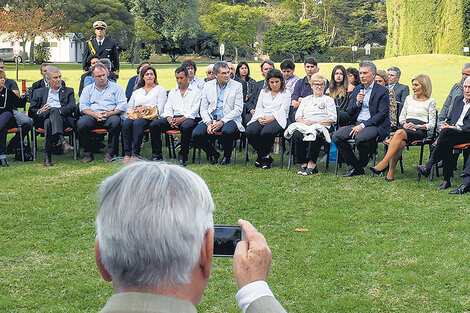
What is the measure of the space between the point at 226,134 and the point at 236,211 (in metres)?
2.83

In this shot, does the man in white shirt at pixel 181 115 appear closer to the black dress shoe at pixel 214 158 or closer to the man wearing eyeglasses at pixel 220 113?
the man wearing eyeglasses at pixel 220 113

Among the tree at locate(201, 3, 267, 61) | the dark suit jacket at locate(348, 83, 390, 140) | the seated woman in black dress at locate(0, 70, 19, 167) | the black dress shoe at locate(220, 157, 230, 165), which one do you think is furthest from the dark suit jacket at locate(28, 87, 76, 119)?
the tree at locate(201, 3, 267, 61)

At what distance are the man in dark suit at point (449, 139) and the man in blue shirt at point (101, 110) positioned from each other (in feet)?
15.4

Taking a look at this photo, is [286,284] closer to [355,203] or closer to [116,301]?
[355,203]

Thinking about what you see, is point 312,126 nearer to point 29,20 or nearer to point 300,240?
point 300,240

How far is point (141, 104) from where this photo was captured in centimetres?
1012

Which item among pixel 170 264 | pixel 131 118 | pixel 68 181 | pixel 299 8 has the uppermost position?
pixel 299 8

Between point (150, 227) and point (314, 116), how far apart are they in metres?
7.92

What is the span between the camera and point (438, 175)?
874 cm

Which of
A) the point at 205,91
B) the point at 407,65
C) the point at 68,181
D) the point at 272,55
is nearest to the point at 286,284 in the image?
the point at 68,181

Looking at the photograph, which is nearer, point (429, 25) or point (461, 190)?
point (461, 190)

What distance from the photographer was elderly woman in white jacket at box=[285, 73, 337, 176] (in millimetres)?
8883

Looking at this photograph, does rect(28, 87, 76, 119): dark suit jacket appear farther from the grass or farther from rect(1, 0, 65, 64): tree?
rect(1, 0, 65, 64): tree

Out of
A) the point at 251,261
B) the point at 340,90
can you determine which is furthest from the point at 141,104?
the point at 251,261
